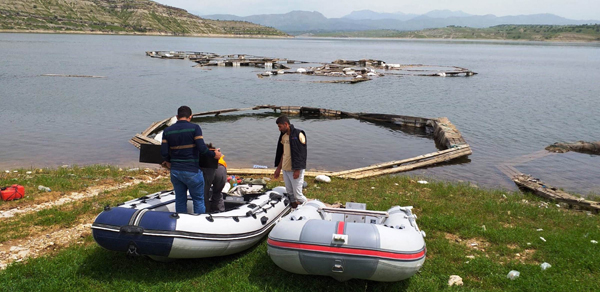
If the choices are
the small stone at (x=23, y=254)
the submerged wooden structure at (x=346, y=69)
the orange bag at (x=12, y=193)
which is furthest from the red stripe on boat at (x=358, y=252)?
the submerged wooden structure at (x=346, y=69)

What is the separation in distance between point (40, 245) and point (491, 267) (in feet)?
27.1

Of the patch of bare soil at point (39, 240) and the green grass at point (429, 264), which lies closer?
the green grass at point (429, 264)

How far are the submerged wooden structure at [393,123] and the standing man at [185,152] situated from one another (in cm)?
710

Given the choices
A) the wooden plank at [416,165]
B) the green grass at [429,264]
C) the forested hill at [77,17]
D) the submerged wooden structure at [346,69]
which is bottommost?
the wooden plank at [416,165]

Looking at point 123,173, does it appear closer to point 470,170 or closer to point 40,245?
point 40,245

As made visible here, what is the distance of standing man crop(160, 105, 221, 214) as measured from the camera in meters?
7.33

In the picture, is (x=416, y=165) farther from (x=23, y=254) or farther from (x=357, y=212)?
(x=23, y=254)

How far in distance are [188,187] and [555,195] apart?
1096 centimetres

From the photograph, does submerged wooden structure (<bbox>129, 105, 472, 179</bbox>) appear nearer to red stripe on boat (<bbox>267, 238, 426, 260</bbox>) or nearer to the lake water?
the lake water

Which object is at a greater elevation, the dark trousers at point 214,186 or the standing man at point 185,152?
the standing man at point 185,152

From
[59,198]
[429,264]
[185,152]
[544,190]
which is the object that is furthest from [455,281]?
[59,198]

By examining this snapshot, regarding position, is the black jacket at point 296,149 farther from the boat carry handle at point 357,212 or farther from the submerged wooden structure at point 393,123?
the submerged wooden structure at point 393,123

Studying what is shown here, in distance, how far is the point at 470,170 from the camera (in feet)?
59.2

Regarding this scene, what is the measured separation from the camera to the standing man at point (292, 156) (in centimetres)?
895
